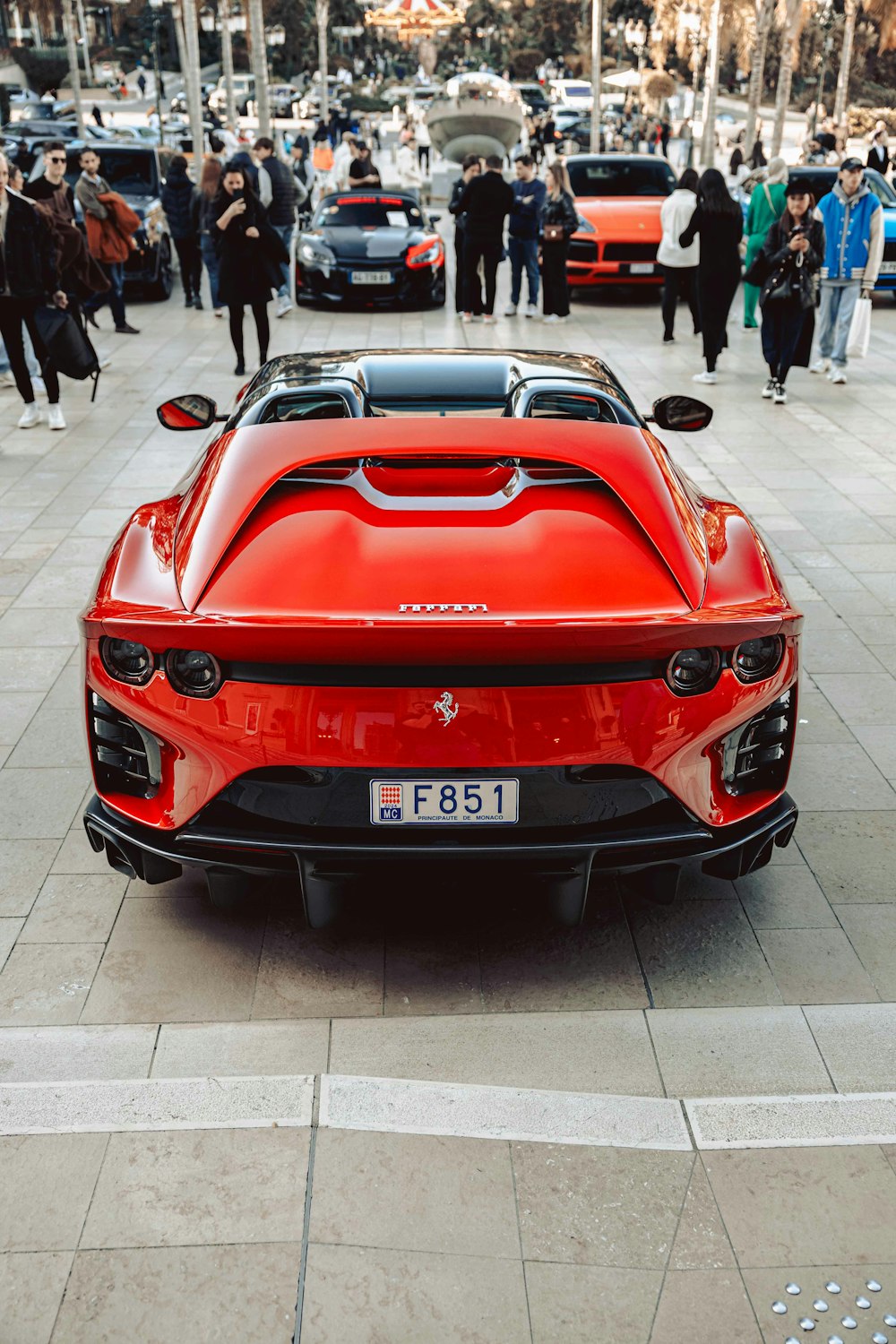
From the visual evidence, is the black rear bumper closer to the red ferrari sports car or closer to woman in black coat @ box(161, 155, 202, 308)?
the red ferrari sports car

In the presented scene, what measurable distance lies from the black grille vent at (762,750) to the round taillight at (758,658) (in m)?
0.12

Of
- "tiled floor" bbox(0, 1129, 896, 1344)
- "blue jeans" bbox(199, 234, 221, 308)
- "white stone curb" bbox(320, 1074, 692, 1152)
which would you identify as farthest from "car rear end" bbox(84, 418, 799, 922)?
"blue jeans" bbox(199, 234, 221, 308)

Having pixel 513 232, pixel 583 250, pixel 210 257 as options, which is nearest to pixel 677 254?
pixel 513 232

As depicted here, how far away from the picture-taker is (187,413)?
5.22m

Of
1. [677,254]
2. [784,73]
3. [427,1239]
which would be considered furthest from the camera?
[784,73]

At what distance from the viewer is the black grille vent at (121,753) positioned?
11.4 feet

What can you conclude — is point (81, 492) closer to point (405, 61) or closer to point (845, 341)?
point (845, 341)

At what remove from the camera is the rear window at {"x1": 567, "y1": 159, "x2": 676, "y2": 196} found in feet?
59.0

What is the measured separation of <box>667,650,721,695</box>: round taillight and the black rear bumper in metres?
0.34

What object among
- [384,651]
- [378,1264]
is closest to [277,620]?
[384,651]

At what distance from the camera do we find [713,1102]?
3047mm

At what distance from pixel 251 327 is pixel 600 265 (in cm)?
445

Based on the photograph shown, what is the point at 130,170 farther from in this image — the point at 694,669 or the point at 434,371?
the point at 694,669

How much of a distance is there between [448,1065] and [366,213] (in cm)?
1506
